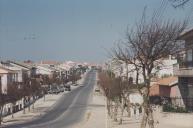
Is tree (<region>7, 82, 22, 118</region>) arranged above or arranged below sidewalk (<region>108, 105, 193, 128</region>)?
above

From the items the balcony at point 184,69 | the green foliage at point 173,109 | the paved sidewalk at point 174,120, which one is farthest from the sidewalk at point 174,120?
the balcony at point 184,69

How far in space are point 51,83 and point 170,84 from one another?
4698 inches

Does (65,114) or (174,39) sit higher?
(174,39)

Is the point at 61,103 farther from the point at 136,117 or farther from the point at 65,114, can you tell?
the point at 136,117

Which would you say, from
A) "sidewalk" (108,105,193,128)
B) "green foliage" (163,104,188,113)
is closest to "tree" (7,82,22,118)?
"sidewalk" (108,105,193,128)

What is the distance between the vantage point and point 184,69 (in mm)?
46750

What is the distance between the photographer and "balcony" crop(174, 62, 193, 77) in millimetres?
45500

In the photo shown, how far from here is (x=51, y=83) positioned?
172 meters

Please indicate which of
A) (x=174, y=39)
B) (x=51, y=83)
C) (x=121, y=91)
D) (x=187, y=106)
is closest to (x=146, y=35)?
(x=174, y=39)

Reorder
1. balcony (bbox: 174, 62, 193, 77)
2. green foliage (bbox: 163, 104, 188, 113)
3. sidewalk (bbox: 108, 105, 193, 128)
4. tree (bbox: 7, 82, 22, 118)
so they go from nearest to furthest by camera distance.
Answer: sidewalk (bbox: 108, 105, 193, 128) → green foliage (bbox: 163, 104, 188, 113) → balcony (bbox: 174, 62, 193, 77) → tree (bbox: 7, 82, 22, 118)

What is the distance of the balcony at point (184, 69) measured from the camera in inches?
1791

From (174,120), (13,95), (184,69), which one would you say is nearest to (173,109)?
(174,120)

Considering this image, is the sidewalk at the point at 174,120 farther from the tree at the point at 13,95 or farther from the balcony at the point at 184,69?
the tree at the point at 13,95

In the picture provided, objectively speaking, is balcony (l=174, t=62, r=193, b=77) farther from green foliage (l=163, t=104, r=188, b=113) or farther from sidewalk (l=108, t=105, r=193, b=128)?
sidewalk (l=108, t=105, r=193, b=128)
